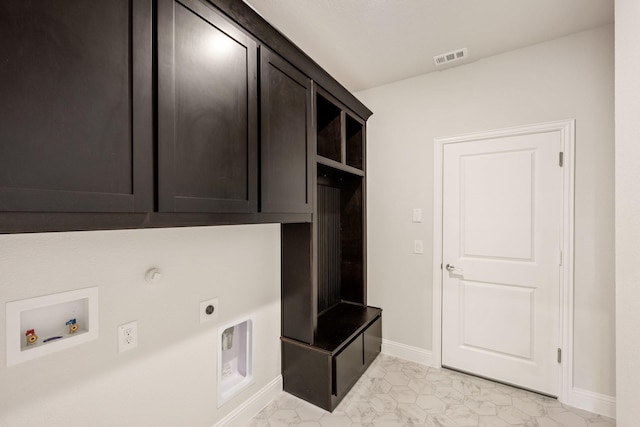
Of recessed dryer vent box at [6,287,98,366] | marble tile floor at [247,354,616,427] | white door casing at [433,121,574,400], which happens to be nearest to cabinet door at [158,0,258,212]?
recessed dryer vent box at [6,287,98,366]

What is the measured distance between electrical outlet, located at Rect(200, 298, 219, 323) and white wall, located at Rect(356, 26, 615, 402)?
1.65m

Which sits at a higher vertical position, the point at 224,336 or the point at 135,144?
the point at 135,144

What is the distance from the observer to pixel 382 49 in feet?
7.26

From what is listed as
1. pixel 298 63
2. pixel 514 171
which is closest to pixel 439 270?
pixel 514 171

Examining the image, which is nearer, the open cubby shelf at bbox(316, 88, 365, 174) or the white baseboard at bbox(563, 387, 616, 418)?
the white baseboard at bbox(563, 387, 616, 418)

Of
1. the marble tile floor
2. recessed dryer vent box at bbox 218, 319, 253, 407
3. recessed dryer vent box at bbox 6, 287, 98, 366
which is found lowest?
the marble tile floor

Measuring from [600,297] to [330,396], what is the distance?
1960 mm

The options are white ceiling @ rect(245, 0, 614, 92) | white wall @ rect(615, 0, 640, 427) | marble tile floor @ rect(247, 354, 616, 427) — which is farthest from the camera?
marble tile floor @ rect(247, 354, 616, 427)

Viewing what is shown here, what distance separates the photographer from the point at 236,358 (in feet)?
6.49

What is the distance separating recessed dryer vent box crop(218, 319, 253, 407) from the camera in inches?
72.3

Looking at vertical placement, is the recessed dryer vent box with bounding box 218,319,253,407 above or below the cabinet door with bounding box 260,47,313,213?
below

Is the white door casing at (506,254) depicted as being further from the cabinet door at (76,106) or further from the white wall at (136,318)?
the cabinet door at (76,106)

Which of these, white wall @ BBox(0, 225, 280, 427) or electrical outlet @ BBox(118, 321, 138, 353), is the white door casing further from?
electrical outlet @ BBox(118, 321, 138, 353)

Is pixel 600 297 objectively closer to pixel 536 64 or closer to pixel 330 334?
pixel 536 64
